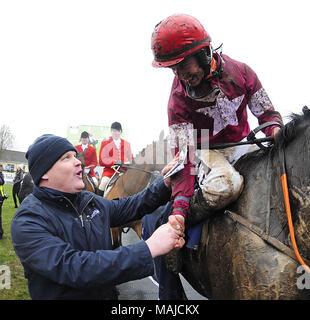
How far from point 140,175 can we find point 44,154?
3.76 m

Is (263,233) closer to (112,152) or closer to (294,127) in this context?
(294,127)

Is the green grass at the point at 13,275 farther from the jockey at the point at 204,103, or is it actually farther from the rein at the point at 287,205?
the rein at the point at 287,205

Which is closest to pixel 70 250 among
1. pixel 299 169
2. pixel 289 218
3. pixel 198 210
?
pixel 198 210

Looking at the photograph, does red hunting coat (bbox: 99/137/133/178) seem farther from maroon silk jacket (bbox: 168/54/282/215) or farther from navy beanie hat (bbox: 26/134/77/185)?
navy beanie hat (bbox: 26/134/77/185)

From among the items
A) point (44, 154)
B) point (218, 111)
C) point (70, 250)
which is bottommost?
point (70, 250)

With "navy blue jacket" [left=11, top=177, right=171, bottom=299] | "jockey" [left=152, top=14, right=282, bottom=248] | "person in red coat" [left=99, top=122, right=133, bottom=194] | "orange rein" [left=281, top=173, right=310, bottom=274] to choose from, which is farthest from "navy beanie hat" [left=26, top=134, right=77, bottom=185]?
"person in red coat" [left=99, top=122, right=133, bottom=194]

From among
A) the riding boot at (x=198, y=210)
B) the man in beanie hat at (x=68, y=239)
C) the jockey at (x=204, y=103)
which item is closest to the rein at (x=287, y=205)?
the jockey at (x=204, y=103)

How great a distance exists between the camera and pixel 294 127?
2100mm

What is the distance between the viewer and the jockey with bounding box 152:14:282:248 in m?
2.23

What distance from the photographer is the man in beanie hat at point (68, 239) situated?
166cm

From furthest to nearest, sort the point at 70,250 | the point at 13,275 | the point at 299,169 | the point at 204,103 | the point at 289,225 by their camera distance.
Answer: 1. the point at 13,275
2. the point at 204,103
3. the point at 299,169
4. the point at 289,225
5. the point at 70,250

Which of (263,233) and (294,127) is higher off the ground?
(294,127)

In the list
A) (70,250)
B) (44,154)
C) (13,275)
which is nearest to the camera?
(70,250)

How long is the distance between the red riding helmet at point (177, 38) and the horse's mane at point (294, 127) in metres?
0.84
